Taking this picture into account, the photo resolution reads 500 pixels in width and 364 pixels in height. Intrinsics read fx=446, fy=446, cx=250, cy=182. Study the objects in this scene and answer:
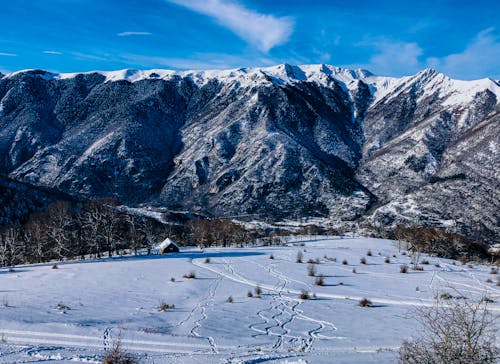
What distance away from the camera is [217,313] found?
12.7 metres

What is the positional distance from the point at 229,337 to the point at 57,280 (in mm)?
10608

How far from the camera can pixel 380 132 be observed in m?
196

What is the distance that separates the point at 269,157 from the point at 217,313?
452 ft

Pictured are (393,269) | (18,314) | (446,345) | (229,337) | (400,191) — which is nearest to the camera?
(446,345)

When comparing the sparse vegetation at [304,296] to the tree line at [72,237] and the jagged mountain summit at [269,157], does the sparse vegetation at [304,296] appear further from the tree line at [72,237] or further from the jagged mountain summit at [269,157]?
the jagged mountain summit at [269,157]

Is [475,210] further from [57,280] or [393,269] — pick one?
[57,280]

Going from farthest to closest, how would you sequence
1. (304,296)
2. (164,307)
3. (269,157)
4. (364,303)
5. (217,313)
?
(269,157) → (304,296) → (364,303) → (164,307) → (217,313)

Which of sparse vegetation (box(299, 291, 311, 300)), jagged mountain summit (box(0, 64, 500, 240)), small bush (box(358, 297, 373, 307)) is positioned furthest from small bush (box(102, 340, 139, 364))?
jagged mountain summit (box(0, 64, 500, 240))

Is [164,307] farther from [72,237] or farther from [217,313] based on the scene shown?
[72,237]

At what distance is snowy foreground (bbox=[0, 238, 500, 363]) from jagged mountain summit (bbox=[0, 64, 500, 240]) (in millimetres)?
95060

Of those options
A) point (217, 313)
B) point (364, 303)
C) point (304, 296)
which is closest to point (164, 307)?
point (217, 313)

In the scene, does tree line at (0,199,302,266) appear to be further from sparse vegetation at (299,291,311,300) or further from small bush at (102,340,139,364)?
small bush at (102,340,139,364)

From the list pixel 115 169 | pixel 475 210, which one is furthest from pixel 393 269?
pixel 115 169

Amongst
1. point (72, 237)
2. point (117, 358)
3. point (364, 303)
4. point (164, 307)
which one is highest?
point (117, 358)
